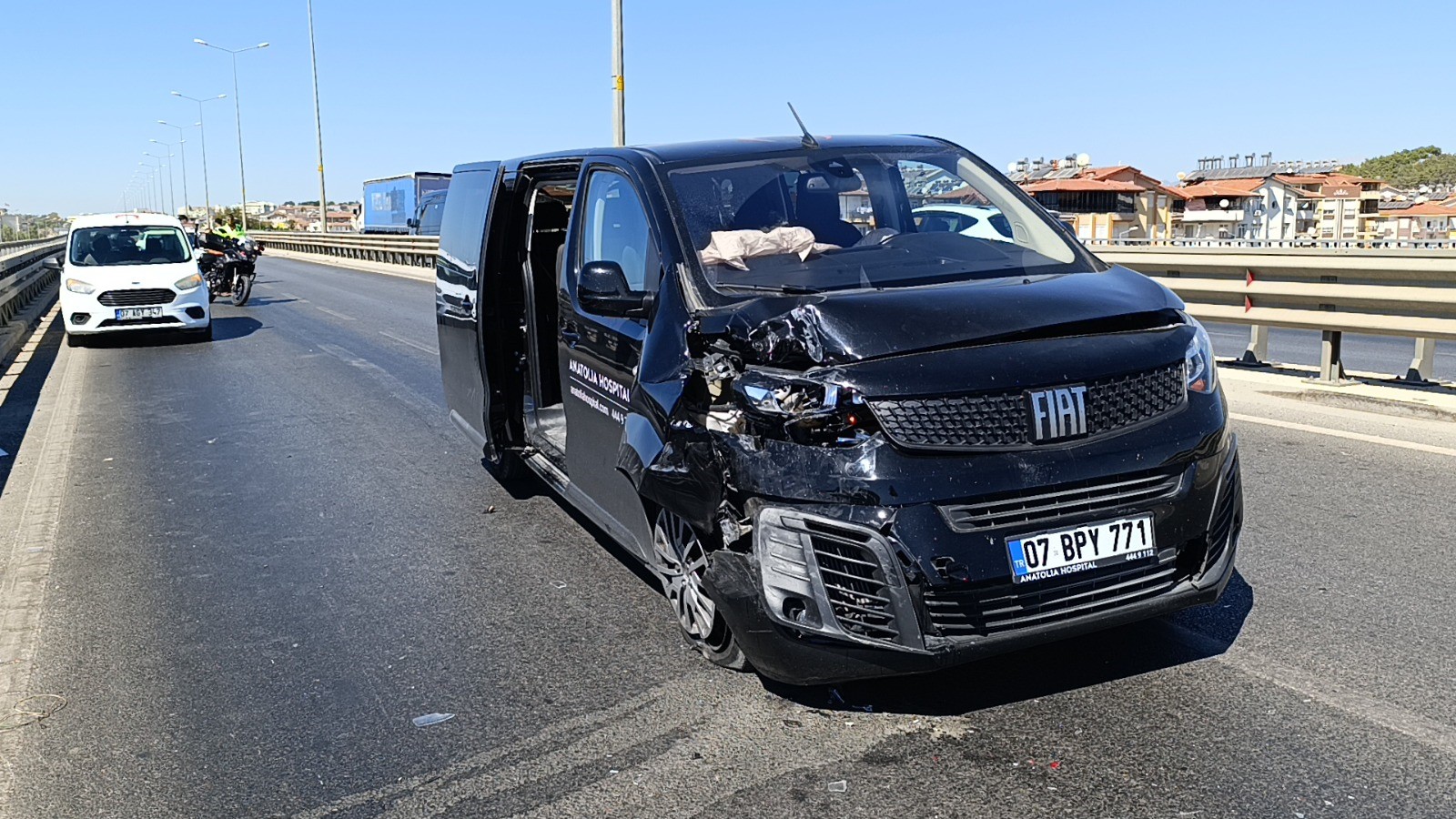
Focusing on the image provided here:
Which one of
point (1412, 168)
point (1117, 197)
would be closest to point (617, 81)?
point (1117, 197)

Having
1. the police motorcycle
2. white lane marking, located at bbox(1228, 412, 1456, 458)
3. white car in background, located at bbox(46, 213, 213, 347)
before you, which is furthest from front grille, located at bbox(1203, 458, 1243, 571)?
the police motorcycle

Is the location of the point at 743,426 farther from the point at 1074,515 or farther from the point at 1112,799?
the point at 1112,799

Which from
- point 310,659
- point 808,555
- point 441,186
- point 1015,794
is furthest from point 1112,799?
point 441,186

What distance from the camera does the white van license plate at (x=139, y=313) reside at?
15.7m

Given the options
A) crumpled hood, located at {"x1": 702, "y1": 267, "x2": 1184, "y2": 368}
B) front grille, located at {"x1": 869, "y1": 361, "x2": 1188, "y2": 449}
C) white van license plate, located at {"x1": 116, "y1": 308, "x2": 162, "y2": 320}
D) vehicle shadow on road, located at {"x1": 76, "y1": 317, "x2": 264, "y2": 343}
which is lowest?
vehicle shadow on road, located at {"x1": 76, "y1": 317, "x2": 264, "y2": 343}

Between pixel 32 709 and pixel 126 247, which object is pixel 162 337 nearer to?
pixel 126 247

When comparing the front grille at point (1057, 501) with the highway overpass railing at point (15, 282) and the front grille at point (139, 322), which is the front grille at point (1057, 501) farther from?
the highway overpass railing at point (15, 282)

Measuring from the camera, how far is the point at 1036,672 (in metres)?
3.84

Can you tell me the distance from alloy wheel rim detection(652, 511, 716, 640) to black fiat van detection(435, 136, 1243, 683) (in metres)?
0.01

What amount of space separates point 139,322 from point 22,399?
4.57 meters

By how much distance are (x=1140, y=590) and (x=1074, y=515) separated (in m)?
0.35

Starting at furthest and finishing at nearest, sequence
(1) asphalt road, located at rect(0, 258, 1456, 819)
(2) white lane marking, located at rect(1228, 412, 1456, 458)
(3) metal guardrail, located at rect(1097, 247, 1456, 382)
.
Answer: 1. (3) metal guardrail, located at rect(1097, 247, 1456, 382)
2. (2) white lane marking, located at rect(1228, 412, 1456, 458)
3. (1) asphalt road, located at rect(0, 258, 1456, 819)

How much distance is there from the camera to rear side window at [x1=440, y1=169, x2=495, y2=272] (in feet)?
20.5

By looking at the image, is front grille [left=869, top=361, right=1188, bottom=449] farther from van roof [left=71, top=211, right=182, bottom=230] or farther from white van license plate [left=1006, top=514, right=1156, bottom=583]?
van roof [left=71, top=211, right=182, bottom=230]
